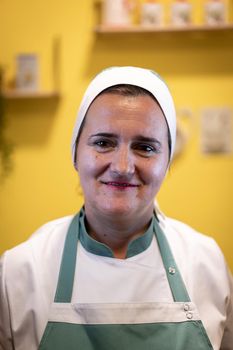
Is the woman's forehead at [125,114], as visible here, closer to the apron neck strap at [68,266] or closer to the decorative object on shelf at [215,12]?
the apron neck strap at [68,266]

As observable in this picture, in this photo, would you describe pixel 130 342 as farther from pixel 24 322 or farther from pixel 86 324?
pixel 24 322

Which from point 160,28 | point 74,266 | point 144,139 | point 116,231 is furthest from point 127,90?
point 160,28

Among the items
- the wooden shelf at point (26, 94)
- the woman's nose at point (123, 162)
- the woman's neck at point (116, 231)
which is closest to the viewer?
the woman's nose at point (123, 162)

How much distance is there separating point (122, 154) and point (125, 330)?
0.47 metres

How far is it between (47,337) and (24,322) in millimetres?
80

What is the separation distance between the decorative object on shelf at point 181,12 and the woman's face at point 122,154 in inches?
53.7

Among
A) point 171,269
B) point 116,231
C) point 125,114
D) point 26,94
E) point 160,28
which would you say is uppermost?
point 160,28

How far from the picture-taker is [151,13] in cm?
219

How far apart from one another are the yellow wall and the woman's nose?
137 cm

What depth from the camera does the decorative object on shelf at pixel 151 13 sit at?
7.18ft

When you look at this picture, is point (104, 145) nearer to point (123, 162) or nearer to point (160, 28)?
point (123, 162)

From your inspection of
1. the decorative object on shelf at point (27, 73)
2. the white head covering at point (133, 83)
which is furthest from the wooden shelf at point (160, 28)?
the white head covering at point (133, 83)

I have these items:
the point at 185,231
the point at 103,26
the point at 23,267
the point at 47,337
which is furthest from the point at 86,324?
the point at 103,26

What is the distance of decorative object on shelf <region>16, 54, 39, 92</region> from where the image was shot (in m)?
2.31
